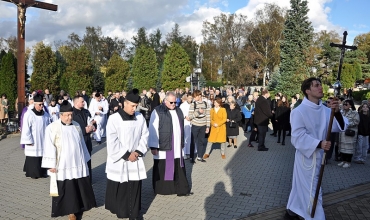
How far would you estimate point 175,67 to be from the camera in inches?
1332

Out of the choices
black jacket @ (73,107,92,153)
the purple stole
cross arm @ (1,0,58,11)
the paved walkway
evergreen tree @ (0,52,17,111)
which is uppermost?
cross arm @ (1,0,58,11)

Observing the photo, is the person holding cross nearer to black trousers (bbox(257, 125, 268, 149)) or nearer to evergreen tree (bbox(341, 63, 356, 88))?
black trousers (bbox(257, 125, 268, 149))

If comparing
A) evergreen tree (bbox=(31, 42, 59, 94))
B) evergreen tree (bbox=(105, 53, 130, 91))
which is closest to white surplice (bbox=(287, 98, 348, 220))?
evergreen tree (bbox=(31, 42, 59, 94))

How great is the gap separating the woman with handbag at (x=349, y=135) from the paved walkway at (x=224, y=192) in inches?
14.7

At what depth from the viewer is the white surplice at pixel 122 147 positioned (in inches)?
195

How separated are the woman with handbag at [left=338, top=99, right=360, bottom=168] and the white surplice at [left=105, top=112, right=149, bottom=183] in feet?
20.3

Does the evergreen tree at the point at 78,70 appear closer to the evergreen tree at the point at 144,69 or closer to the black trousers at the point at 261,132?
the evergreen tree at the point at 144,69

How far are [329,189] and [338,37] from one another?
6527cm

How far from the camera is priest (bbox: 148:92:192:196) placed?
623cm

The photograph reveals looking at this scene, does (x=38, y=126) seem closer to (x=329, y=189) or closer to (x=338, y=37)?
(x=329, y=189)

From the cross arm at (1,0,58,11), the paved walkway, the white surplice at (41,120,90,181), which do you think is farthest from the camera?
the cross arm at (1,0,58,11)

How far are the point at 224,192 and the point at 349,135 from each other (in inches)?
167

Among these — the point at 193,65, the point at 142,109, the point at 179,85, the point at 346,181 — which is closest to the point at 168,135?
the point at 346,181

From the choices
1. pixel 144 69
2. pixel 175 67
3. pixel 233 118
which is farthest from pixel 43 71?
pixel 233 118
